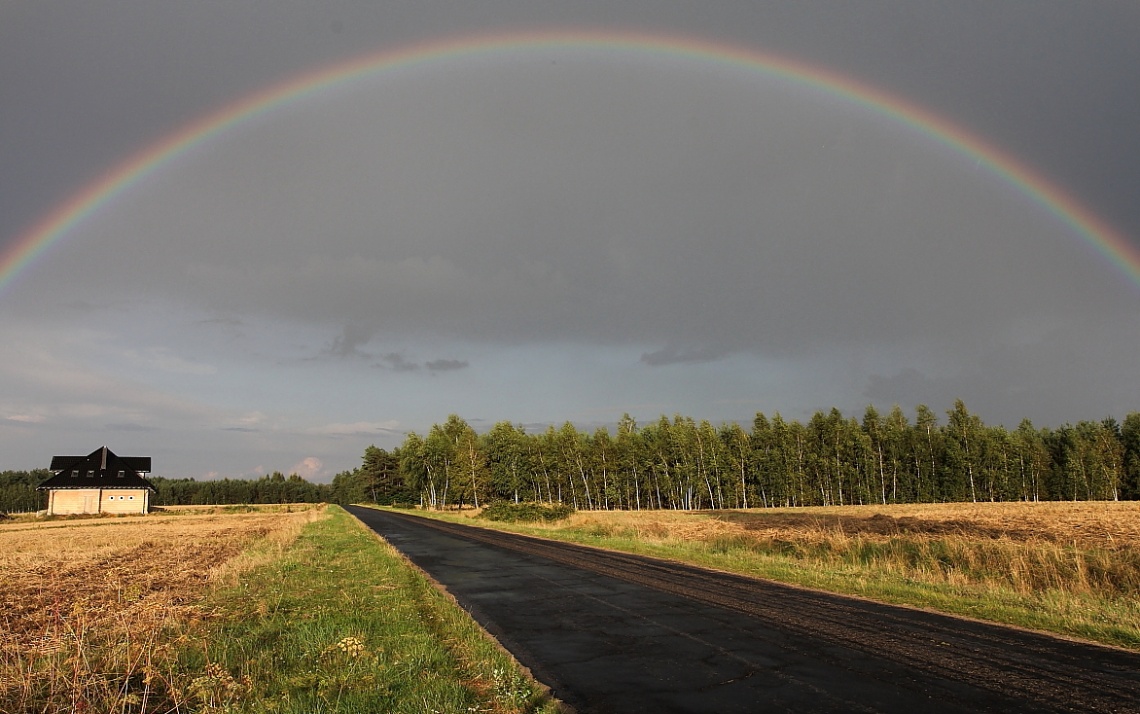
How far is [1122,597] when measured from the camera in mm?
13109

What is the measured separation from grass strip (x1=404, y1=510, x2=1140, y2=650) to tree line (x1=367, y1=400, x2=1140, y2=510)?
69.2 meters

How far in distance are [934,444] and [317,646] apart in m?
105

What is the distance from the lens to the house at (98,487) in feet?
286

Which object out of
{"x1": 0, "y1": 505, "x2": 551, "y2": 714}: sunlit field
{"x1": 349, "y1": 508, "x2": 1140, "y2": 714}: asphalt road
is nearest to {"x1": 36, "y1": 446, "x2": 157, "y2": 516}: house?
{"x1": 0, "y1": 505, "x2": 551, "y2": 714}: sunlit field

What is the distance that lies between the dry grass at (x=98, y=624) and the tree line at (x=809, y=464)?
7576cm

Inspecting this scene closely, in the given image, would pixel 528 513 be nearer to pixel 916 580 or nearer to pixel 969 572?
pixel 969 572

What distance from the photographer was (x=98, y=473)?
303ft

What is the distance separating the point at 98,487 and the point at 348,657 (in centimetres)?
10654

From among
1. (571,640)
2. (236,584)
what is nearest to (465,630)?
(571,640)

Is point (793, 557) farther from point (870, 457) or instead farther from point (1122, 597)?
point (870, 457)

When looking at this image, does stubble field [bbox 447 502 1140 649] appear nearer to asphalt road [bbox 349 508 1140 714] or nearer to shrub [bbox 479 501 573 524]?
asphalt road [bbox 349 508 1140 714]

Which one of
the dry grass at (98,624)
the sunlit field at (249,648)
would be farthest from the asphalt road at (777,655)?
the dry grass at (98,624)

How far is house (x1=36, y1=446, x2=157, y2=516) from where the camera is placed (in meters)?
87.1

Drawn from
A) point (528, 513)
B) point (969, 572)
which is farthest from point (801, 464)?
point (969, 572)
